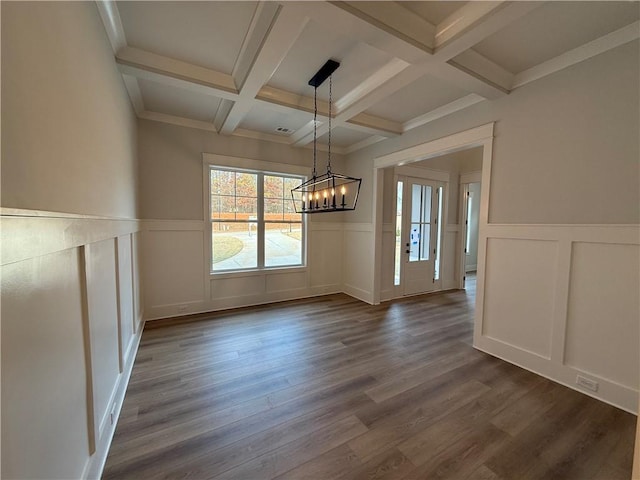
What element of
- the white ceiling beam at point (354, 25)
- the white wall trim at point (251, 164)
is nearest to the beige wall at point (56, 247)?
the white ceiling beam at point (354, 25)

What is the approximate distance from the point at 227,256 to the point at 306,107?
2.64 metres

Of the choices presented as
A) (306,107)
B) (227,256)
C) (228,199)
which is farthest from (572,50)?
(227,256)

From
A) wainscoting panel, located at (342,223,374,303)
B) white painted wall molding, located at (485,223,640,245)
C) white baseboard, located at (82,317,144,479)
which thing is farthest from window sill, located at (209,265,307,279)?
white painted wall molding, located at (485,223,640,245)

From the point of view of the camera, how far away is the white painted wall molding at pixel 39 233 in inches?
27.4

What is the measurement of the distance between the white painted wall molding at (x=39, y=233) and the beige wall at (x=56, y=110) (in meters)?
0.06

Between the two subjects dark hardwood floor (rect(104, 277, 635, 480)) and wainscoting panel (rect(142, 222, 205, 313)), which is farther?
wainscoting panel (rect(142, 222, 205, 313))

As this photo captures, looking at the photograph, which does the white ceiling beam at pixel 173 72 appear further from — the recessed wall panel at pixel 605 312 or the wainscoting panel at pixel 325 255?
the recessed wall panel at pixel 605 312

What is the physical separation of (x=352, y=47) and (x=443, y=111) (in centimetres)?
167

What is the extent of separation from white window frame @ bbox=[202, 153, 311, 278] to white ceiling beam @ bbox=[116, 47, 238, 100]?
1.43m

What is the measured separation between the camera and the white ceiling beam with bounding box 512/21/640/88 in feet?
6.27

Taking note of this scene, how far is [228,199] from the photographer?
14.0ft

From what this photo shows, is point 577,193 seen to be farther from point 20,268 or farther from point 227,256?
point 227,256

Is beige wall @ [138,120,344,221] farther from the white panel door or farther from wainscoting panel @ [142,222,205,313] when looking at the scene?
the white panel door

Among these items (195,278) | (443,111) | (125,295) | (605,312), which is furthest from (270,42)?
(605,312)
